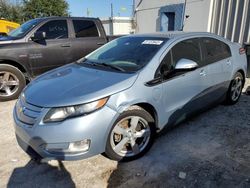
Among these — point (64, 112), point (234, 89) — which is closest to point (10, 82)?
point (64, 112)

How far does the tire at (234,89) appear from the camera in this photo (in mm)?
4492

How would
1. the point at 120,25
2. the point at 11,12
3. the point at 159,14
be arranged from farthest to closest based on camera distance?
the point at 11,12 → the point at 120,25 → the point at 159,14

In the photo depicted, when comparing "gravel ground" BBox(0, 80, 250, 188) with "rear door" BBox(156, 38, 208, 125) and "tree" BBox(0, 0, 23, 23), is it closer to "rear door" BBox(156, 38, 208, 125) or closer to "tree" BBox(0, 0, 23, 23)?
"rear door" BBox(156, 38, 208, 125)

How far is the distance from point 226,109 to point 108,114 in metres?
2.92

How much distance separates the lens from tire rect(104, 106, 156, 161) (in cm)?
273

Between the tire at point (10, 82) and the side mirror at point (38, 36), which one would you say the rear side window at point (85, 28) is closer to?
the side mirror at point (38, 36)

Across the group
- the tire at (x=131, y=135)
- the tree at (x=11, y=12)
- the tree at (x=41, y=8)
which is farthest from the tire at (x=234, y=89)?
the tree at (x=11, y=12)

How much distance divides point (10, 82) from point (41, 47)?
3.31 feet

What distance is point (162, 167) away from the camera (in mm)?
2842

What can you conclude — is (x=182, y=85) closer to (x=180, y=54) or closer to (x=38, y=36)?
(x=180, y=54)

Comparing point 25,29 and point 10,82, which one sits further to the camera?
point 25,29

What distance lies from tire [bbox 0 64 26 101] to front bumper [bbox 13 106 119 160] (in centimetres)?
286

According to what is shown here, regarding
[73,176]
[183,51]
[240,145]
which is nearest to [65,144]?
[73,176]

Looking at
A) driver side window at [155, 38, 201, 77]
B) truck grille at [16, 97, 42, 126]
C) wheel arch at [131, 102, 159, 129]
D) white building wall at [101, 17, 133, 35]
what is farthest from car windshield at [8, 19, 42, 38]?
white building wall at [101, 17, 133, 35]
